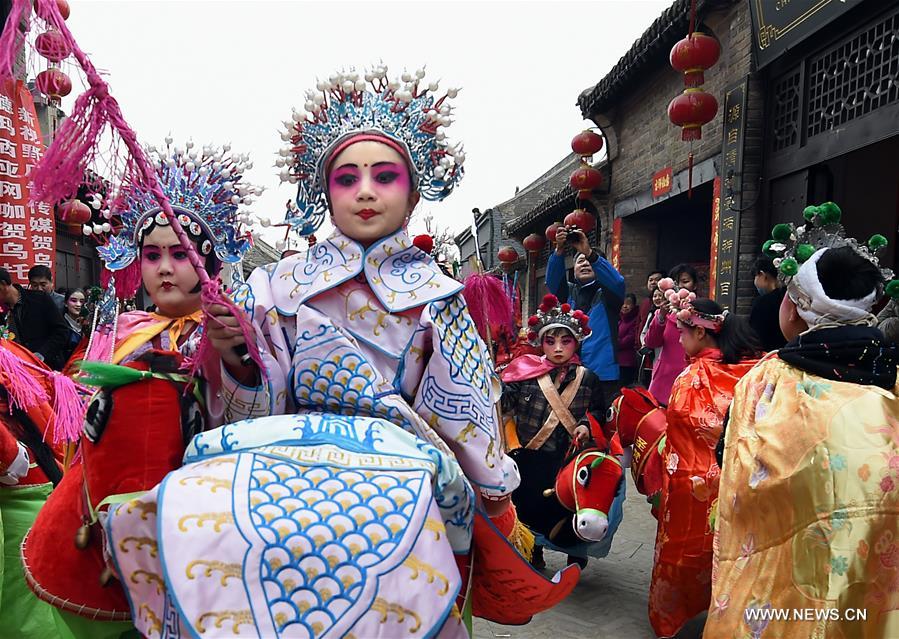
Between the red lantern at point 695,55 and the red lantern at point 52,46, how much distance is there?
6.33 metres

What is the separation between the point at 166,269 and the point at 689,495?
9.06ft

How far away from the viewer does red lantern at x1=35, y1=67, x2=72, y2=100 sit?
168 centimetres

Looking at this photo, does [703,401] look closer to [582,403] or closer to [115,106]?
[582,403]

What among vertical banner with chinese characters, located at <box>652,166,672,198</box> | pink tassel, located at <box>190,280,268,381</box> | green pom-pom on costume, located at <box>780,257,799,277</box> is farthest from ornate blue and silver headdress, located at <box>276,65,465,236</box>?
vertical banner with chinese characters, located at <box>652,166,672,198</box>

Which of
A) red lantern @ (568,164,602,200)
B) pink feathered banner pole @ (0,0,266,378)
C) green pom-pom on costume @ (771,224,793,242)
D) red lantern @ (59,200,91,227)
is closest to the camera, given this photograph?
pink feathered banner pole @ (0,0,266,378)

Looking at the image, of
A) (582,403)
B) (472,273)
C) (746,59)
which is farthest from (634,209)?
(472,273)

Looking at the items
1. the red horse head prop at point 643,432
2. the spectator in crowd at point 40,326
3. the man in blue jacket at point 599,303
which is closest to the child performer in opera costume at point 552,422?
the red horse head prop at point 643,432

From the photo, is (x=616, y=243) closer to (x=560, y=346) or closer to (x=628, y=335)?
(x=628, y=335)

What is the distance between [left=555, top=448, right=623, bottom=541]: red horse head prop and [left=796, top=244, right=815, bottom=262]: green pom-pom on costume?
175 cm

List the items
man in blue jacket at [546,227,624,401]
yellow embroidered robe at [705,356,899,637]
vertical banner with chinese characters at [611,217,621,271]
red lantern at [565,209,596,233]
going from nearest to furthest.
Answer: yellow embroidered robe at [705,356,899,637] → man in blue jacket at [546,227,624,401] → red lantern at [565,209,596,233] → vertical banner with chinese characters at [611,217,621,271]

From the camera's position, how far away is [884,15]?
523cm

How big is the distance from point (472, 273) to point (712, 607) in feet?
5.41

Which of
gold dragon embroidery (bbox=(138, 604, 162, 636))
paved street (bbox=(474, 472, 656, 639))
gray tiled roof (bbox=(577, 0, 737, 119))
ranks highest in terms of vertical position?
gray tiled roof (bbox=(577, 0, 737, 119))

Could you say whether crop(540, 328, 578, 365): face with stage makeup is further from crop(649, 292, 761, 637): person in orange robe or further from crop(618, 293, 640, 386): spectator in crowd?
crop(618, 293, 640, 386): spectator in crowd
